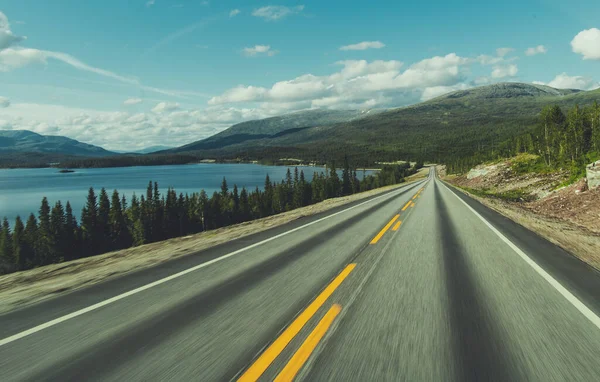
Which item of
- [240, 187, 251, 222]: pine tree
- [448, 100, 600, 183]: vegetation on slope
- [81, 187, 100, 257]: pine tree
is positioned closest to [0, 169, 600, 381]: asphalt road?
[448, 100, 600, 183]: vegetation on slope

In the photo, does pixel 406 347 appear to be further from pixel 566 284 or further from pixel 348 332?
pixel 566 284

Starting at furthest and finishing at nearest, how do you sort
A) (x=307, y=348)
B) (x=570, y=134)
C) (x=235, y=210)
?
1. (x=235, y=210)
2. (x=570, y=134)
3. (x=307, y=348)

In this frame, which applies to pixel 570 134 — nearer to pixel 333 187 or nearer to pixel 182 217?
pixel 333 187

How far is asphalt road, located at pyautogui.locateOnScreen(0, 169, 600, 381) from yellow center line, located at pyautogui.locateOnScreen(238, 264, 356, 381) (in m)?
0.02

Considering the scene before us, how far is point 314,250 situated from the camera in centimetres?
864

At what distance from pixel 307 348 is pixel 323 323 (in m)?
0.65

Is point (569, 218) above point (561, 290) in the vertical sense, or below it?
below

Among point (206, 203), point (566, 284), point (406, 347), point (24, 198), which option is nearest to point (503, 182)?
point (566, 284)

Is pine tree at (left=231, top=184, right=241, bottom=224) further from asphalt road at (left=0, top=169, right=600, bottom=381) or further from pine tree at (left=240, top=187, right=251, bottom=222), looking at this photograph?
asphalt road at (left=0, top=169, right=600, bottom=381)

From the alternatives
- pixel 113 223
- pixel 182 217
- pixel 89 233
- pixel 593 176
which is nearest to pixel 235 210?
pixel 182 217

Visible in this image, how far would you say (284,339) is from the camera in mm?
3820

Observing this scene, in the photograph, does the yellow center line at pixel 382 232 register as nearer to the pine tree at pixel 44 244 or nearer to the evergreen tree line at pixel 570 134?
the evergreen tree line at pixel 570 134

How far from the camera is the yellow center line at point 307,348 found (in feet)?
10.3

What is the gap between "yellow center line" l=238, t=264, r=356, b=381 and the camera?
3166mm
